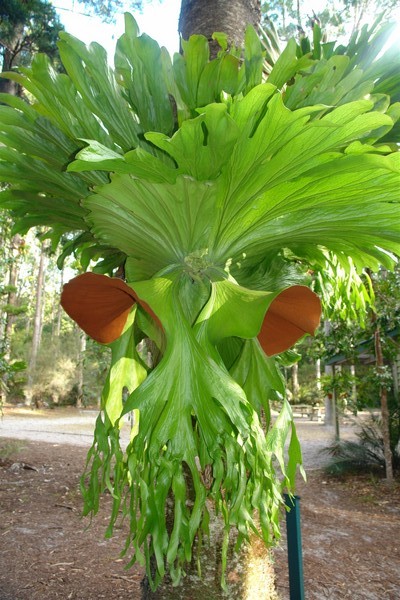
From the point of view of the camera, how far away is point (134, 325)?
1.20 metres

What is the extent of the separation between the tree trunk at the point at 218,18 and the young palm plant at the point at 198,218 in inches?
25.8

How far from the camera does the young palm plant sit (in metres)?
0.91

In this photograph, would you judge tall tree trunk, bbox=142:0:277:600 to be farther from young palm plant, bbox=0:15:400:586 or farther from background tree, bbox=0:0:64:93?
background tree, bbox=0:0:64:93

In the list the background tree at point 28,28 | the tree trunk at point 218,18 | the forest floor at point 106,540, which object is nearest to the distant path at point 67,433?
the forest floor at point 106,540

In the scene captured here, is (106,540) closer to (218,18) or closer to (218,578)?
(218,578)

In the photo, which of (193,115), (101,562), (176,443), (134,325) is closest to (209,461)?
(176,443)

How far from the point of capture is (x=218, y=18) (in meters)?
1.62

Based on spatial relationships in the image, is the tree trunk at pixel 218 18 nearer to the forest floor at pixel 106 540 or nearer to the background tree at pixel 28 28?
the forest floor at pixel 106 540

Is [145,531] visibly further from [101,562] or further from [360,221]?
[101,562]

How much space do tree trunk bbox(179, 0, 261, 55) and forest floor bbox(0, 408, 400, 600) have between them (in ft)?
5.46

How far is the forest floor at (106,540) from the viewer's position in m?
3.35

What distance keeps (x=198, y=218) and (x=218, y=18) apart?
0.97 m

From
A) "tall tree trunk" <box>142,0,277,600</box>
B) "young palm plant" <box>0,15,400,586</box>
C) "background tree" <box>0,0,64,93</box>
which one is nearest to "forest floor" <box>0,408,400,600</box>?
"tall tree trunk" <box>142,0,277,600</box>

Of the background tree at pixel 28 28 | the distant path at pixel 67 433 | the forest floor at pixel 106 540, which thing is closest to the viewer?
the forest floor at pixel 106 540
